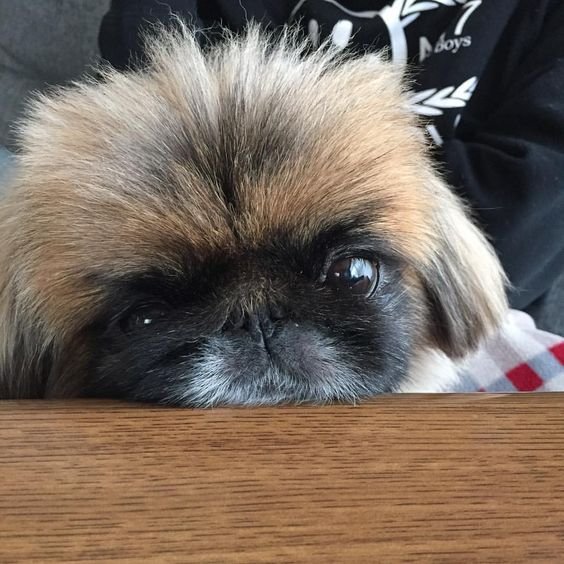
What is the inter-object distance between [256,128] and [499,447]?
0.41 metres

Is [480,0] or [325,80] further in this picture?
[480,0]

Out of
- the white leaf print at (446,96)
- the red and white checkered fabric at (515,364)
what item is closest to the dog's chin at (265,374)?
the red and white checkered fabric at (515,364)

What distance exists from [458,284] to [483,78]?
0.70m

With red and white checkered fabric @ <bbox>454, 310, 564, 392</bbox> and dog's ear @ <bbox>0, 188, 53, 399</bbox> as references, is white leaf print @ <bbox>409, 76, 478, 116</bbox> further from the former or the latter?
dog's ear @ <bbox>0, 188, 53, 399</bbox>

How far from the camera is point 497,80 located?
4.91 feet

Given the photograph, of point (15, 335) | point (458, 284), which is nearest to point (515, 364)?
point (458, 284)

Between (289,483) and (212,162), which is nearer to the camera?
(289,483)

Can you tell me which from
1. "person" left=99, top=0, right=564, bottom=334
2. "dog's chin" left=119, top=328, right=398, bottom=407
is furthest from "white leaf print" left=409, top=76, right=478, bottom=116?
"dog's chin" left=119, top=328, right=398, bottom=407

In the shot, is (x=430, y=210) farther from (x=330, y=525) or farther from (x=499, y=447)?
(x=330, y=525)

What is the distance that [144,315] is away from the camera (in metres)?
0.75

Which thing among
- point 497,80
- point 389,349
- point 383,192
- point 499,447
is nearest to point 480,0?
point 497,80

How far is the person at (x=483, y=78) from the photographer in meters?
1.30

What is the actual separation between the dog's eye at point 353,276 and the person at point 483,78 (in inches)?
20.7

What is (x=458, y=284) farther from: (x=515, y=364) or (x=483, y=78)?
(x=483, y=78)
